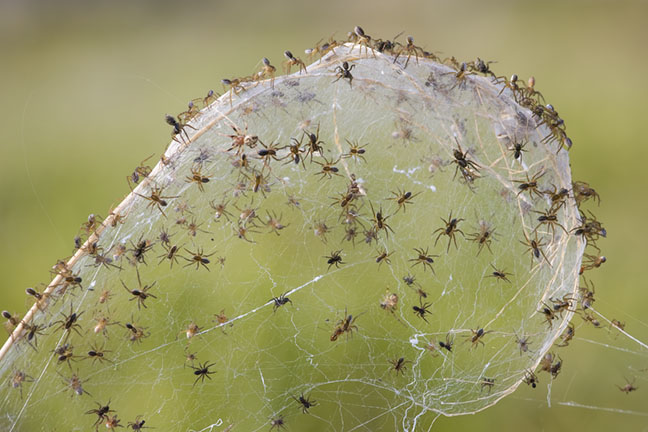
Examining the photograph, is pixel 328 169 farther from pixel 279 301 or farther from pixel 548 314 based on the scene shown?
pixel 548 314

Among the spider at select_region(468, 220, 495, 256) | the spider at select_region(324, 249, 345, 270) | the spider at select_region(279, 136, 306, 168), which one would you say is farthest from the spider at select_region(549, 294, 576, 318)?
the spider at select_region(279, 136, 306, 168)

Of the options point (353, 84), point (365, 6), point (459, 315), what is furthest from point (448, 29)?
point (459, 315)

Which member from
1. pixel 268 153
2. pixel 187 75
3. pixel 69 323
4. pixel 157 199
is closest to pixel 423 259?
pixel 268 153

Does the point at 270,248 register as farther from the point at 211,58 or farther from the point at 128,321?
the point at 211,58

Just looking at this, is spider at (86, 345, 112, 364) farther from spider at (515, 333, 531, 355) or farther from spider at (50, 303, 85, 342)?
spider at (515, 333, 531, 355)

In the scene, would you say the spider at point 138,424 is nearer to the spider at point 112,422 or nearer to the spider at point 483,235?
the spider at point 112,422

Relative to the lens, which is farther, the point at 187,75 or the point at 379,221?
the point at 187,75
